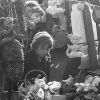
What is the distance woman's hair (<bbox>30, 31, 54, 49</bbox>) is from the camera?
1191 millimetres

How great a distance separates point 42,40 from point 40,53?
0.22 ft

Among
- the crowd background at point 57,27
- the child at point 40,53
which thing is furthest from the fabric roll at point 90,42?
the child at point 40,53

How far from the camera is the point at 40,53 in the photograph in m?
1.21

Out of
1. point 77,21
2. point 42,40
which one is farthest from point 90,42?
point 42,40

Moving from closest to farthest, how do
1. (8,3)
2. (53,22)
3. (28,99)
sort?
(28,99), (8,3), (53,22)

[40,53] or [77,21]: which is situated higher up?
[77,21]

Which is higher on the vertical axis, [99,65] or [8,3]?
[8,3]

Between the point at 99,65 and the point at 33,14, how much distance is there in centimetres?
43

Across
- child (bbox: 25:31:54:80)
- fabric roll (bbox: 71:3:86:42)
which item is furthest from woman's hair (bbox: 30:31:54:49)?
fabric roll (bbox: 71:3:86:42)

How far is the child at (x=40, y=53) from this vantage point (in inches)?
47.1

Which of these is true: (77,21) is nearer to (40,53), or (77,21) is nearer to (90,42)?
(90,42)

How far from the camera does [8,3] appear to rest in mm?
1203

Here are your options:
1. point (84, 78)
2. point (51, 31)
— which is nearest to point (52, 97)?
point (84, 78)

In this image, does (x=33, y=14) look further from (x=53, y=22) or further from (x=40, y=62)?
(x=40, y=62)
